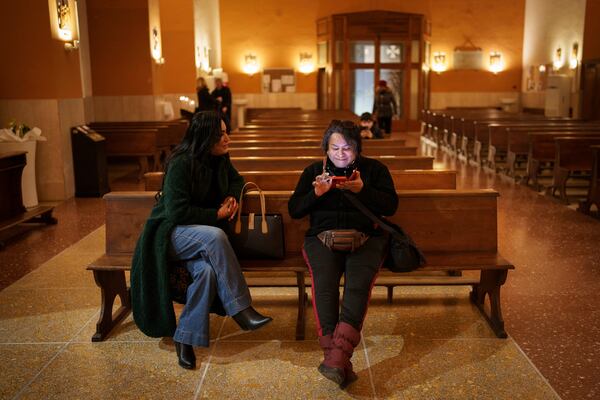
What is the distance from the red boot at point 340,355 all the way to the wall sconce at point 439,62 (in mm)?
20425

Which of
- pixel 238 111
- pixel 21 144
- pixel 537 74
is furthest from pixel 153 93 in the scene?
pixel 537 74

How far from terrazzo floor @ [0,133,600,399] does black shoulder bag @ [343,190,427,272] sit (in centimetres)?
48

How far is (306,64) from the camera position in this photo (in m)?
22.1

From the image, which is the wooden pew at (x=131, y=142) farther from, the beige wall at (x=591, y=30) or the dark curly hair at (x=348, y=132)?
the beige wall at (x=591, y=30)

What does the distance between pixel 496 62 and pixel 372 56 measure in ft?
15.8

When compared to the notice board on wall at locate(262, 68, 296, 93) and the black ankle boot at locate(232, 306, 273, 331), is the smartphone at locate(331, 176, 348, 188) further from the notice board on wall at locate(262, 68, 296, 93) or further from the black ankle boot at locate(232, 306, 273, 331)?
the notice board on wall at locate(262, 68, 296, 93)

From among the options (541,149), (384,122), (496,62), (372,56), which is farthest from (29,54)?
(496,62)

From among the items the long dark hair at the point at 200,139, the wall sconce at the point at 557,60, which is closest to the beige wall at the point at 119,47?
the long dark hair at the point at 200,139

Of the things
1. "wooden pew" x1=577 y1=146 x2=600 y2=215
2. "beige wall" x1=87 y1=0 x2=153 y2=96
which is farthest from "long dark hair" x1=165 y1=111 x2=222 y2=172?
"beige wall" x1=87 y1=0 x2=153 y2=96

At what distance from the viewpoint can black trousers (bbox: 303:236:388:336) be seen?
317 cm

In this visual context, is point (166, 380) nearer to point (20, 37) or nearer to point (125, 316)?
point (125, 316)

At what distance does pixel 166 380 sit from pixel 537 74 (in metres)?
20.1

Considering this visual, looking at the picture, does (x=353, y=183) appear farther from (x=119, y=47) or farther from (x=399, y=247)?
(x=119, y=47)

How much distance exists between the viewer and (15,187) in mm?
6629
